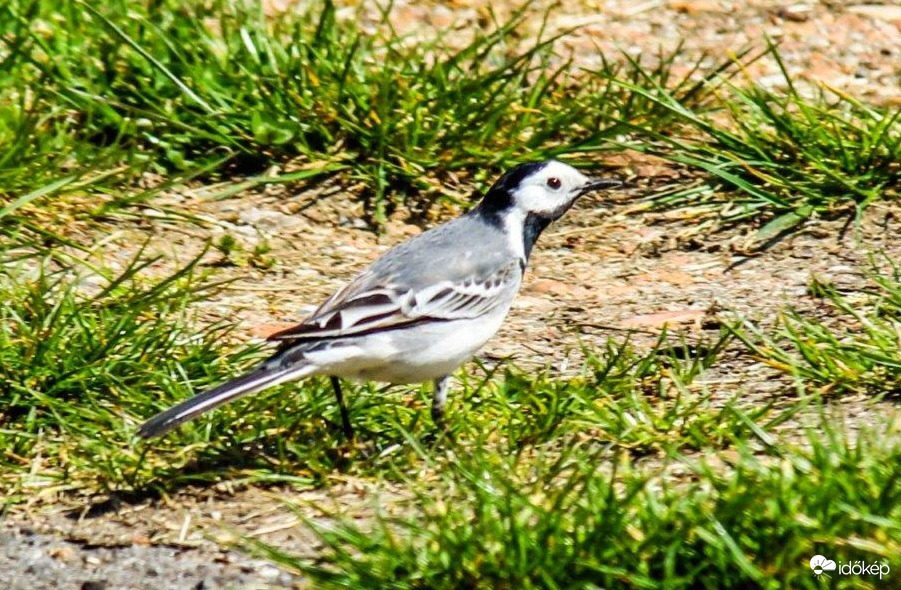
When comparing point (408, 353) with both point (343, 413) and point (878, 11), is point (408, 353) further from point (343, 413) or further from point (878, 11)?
point (878, 11)

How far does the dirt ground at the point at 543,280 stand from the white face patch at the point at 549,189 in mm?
504

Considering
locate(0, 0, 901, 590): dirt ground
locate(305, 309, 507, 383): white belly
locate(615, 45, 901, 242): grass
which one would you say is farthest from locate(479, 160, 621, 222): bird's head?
locate(615, 45, 901, 242): grass

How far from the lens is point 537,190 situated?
577cm

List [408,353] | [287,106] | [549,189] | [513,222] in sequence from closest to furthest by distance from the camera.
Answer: [408,353], [513,222], [549,189], [287,106]

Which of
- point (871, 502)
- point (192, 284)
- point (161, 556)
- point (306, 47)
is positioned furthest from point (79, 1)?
point (871, 502)

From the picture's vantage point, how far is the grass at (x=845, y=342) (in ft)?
17.0

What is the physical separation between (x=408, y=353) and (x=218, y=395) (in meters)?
0.69

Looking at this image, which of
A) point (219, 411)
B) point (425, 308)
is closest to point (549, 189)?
point (425, 308)

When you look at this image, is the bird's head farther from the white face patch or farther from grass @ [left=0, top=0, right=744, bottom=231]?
grass @ [left=0, top=0, right=744, bottom=231]

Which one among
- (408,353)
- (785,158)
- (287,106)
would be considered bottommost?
(785,158)

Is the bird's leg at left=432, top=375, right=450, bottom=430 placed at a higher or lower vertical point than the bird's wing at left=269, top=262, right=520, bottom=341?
lower

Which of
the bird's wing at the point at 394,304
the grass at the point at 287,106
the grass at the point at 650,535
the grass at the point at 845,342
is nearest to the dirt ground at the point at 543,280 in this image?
the grass at the point at 845,342

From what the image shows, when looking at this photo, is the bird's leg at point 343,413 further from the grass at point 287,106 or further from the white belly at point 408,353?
the grass at point 287,106

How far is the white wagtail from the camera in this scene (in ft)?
15.7
